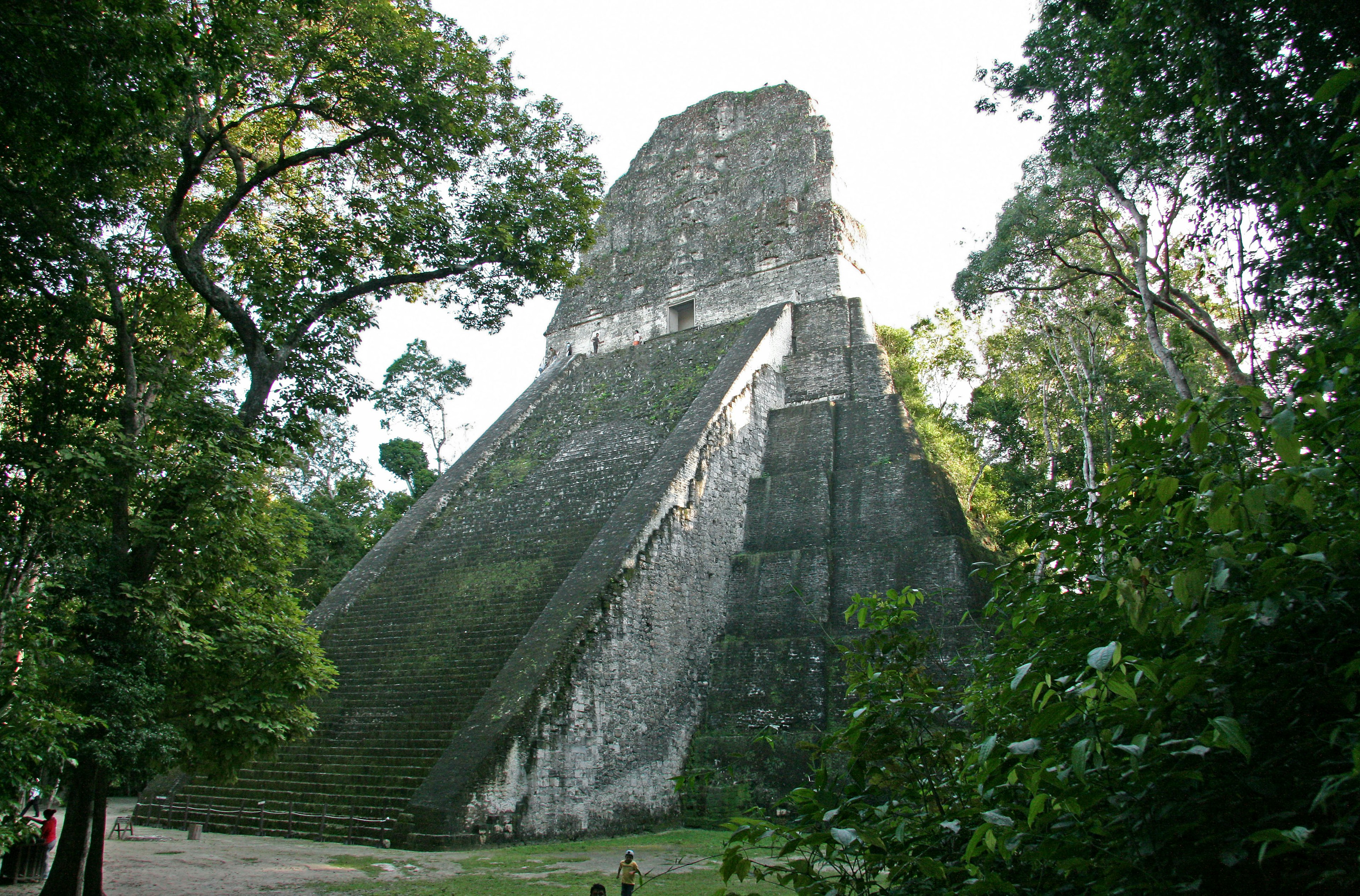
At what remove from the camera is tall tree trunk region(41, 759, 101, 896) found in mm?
5406

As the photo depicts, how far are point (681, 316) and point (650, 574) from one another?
1001 cm

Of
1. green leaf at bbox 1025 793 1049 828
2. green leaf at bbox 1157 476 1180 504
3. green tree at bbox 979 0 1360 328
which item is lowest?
green leaf at bbox 1025 793 1049 828

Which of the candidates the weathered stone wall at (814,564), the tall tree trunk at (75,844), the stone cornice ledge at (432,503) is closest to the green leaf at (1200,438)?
the tall tree trunk at (75,844)

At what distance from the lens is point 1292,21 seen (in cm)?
388

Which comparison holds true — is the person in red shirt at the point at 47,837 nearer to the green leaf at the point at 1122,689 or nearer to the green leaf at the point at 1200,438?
the green leaf at the point at 1122,689

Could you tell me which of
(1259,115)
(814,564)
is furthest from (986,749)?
(814,564)

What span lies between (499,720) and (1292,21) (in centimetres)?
773

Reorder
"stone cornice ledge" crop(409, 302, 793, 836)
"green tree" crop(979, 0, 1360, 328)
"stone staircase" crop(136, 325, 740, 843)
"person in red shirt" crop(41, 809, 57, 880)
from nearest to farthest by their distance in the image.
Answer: "green tree" crop(979, 0, 1360, 328), "person in red shirt" crop(41, 809, 57, 880), "stone cornice ledge" crop(409, 302, 793, 836), "stone staircase" crop(136, 325, 740, 843)

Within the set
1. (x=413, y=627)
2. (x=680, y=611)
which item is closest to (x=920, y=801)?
(x=680, y=611)

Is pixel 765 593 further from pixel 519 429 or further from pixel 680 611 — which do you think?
pixel 519 429

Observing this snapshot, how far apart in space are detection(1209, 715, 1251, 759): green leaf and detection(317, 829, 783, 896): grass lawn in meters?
4.28

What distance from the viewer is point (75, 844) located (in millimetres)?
5477

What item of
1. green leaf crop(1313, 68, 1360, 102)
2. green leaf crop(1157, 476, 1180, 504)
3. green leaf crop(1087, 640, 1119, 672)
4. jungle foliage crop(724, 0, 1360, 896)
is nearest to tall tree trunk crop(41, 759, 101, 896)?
jungle foliage crop(724, 0, 1360, 896)

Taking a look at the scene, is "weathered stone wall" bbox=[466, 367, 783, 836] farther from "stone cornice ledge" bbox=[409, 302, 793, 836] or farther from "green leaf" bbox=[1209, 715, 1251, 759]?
"green leaf" bbox=[1209, 715, 1251, 759]
